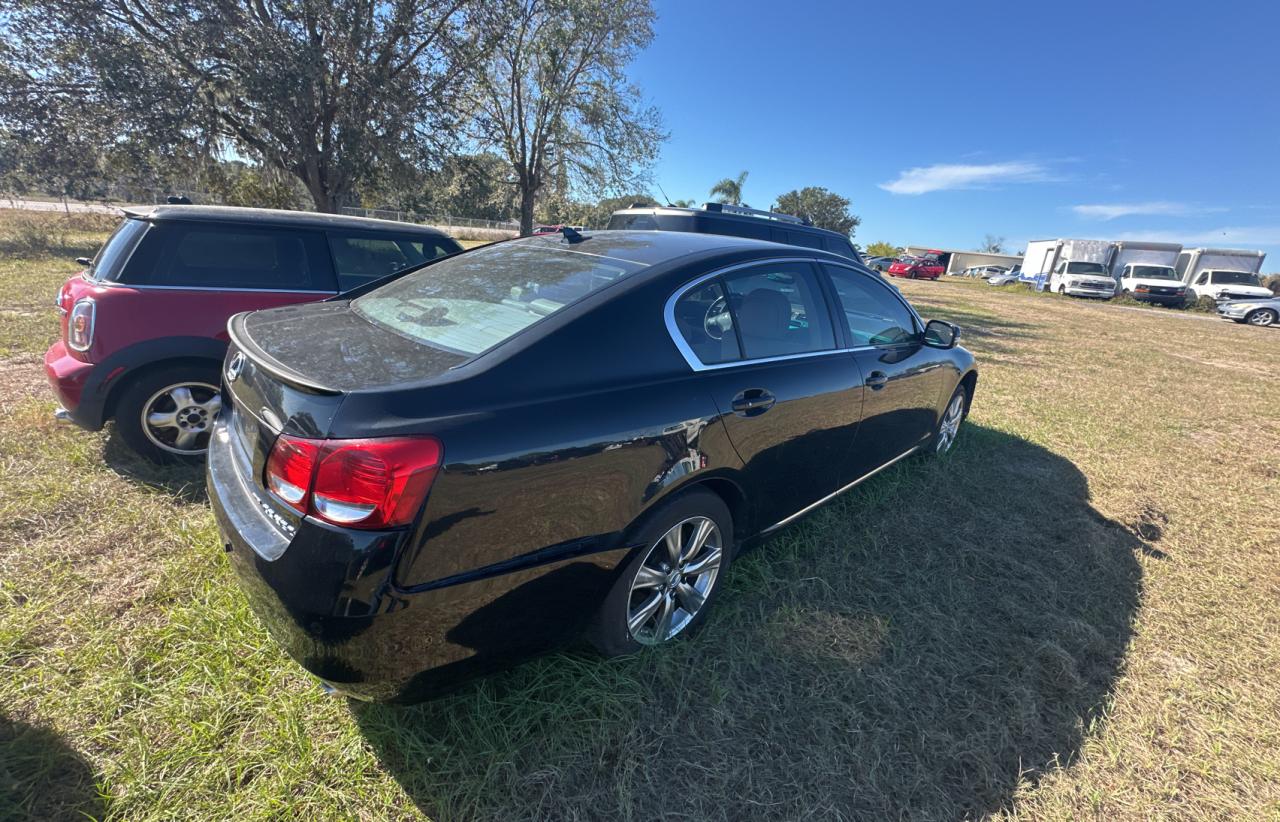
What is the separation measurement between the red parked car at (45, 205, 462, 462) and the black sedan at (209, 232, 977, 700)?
1485 millimetres

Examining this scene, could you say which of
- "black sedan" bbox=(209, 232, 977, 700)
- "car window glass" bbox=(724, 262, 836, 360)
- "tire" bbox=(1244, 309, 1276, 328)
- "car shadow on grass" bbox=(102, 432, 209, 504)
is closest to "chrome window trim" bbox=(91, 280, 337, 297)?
"car shadow on grass" bbox=(102, 432, 209, 504)

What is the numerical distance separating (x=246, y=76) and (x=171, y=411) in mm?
12465

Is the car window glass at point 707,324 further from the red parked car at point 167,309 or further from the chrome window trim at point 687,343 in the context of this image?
the red parked car at point 167,309

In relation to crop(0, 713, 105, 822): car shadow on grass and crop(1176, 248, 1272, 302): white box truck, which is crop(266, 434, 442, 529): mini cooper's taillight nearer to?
crop(0, 713, 105, 822): car shadow on grass

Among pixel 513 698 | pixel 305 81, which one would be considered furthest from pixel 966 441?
pixel 305 81

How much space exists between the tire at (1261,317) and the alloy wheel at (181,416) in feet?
104

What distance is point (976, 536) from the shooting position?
345cm

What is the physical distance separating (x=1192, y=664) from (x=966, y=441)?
261 centimetres

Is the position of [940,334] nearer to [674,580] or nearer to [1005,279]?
[674,580]

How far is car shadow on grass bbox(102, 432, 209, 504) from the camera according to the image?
315 centimetres

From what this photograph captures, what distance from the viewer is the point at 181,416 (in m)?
3.42

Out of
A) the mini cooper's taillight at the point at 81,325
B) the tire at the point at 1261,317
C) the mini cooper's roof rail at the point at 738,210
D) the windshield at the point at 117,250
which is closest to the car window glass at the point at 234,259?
the windshield at the point at 117,250

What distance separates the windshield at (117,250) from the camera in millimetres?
3256

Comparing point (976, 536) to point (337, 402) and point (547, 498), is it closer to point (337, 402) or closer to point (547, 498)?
point (547, 498)
